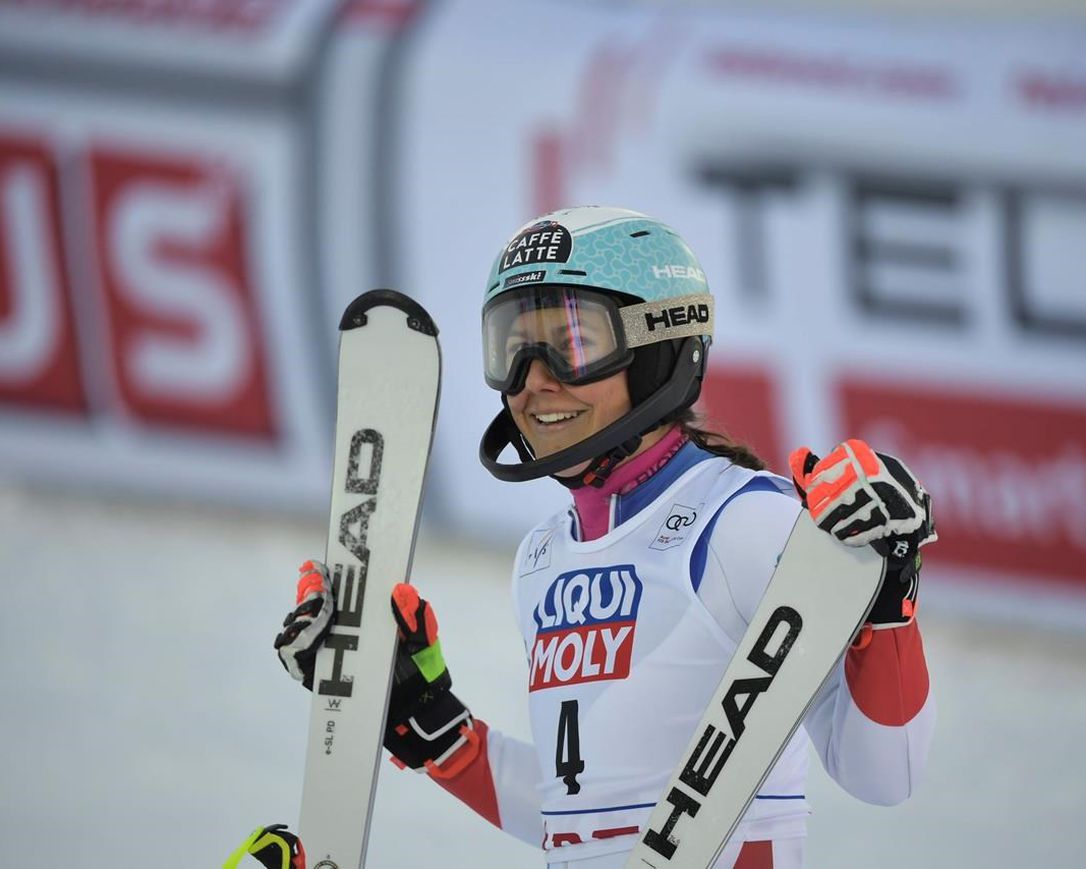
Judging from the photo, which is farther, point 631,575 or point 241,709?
point 241,709

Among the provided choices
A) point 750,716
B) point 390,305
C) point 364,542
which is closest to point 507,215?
point 390,305

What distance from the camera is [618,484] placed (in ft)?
7.03

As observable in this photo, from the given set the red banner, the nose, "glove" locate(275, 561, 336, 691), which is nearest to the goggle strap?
the nose

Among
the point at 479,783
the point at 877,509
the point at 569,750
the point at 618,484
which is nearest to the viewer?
the point at 877,509

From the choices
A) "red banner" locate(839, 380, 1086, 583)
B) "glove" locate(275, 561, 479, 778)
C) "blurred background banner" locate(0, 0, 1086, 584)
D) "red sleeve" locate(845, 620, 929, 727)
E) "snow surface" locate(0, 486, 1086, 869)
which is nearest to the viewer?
"red sleeve" locate(845, 620, 929, 727)

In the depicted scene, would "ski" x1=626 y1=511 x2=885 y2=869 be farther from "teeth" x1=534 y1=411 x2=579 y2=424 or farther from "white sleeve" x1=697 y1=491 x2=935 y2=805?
"teeth" x1=534 y1=411 x2=579 y2=424

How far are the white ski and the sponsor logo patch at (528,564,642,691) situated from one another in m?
0.31

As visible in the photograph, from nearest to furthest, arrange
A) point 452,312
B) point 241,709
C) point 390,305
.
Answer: point 390,305 < point 241,709 < point 452,312

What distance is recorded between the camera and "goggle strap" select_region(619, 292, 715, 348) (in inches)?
83.7

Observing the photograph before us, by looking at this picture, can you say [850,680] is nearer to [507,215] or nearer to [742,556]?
[742,556]

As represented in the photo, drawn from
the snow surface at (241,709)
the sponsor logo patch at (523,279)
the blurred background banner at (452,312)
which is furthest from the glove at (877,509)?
the blurred background banner at (452,312)

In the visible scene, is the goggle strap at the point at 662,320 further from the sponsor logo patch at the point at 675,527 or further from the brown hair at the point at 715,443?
the sponsor logo patch at the point at 675,527

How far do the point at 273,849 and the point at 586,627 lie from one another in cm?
56

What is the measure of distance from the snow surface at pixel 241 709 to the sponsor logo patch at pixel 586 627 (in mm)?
2022
